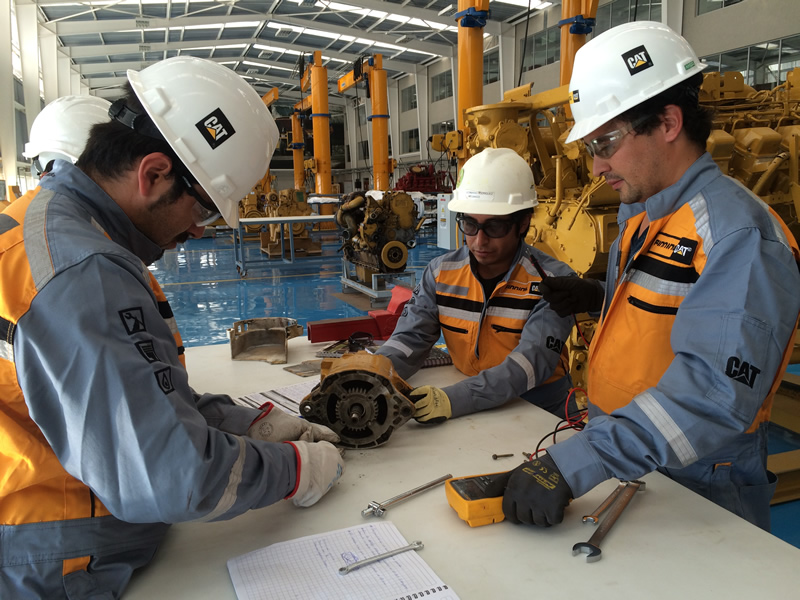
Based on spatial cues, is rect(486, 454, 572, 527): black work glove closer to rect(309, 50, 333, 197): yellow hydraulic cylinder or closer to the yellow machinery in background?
the yellow machinery in background

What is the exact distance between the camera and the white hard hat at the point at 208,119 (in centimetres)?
123

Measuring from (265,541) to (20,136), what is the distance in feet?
59.9

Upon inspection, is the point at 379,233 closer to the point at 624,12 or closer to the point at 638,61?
the point at 638,61

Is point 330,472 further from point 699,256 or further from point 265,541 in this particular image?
point 699,256

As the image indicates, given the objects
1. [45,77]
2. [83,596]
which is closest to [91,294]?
[83,596]

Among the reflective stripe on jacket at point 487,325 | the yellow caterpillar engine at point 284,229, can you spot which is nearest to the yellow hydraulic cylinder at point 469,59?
the reflective stripe on jacket at point 487,325

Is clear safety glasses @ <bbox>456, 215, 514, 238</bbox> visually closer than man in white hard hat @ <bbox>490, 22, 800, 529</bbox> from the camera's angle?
No

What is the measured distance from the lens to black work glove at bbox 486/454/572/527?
125cm

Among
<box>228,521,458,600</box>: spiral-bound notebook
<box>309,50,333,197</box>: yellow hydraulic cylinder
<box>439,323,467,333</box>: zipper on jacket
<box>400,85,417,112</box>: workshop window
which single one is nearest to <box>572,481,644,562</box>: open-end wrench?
<box>228,521,458,600</box>: spiral-bound notebook

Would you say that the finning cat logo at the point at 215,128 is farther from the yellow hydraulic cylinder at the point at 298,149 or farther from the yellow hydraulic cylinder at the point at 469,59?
the yellow hydraulic cylinder at the point at 298,149

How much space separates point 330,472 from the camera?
1.43m

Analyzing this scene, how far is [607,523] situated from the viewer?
1.29 meters

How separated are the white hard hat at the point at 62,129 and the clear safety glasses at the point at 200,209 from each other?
265 centimetres

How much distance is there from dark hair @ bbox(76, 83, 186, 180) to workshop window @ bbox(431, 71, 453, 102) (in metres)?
21.5
